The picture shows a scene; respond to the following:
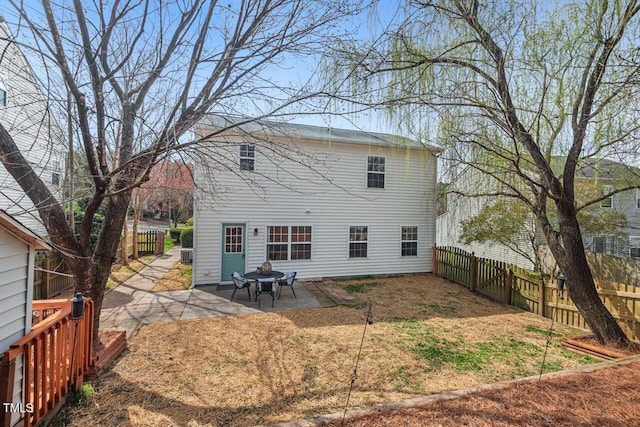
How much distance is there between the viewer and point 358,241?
10586mm

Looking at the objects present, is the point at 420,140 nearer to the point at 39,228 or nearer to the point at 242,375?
the point at 242,375

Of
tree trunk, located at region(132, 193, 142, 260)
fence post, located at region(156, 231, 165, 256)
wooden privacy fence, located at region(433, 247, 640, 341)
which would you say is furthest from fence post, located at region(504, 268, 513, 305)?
fence post, located at region(156, 231, 165, 256)

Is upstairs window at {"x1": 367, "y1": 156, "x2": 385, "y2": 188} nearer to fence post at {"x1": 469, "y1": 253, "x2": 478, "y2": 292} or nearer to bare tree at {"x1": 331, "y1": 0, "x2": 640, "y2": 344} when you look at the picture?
fence post at {"x1": 469, "y1": 253, "x2": 478, "y2": 292}

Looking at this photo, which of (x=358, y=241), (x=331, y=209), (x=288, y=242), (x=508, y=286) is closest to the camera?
(x=508, y=286)

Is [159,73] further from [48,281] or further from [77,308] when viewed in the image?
[48,281]

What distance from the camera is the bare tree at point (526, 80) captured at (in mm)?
4055

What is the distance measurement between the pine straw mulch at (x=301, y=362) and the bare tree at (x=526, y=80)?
5.70 feet

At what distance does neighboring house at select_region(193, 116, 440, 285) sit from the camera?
29.4 feet

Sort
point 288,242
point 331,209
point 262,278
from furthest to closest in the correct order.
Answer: point 331,209 < point 288,242 < point 262,278

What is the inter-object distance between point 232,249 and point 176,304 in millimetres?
2454

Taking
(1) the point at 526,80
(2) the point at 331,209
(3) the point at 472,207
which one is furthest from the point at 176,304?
(3) the point at 472,207

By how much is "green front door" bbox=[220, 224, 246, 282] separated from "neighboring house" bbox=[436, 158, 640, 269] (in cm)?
616

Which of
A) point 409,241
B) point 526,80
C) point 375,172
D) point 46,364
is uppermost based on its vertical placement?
point 526,80

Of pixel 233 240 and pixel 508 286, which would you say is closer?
pixel 508 286
